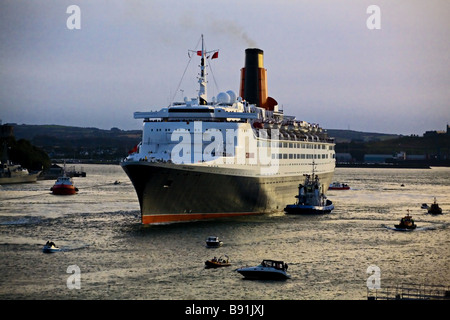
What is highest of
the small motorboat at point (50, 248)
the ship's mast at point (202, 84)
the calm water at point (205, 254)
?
the ship's mast at point (202, 84)

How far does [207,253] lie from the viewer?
43.9 m

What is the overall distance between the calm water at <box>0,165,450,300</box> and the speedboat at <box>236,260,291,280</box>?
1.64 ft

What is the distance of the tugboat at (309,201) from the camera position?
70000 mm

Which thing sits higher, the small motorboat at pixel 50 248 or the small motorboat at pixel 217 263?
the small motorboat at pixel 50 248

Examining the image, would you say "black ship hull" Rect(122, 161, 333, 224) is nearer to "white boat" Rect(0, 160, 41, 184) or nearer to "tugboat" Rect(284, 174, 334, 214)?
"tugboat" Rect(284, 174, 334, 214)

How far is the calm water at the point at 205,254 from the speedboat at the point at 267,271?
1.64 ft

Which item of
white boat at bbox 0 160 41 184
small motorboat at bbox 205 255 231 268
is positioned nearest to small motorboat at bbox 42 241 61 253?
small motorboat at bbox 205 255 231 268

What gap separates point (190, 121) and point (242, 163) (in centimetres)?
589

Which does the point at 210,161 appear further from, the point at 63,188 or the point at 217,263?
the point at 63,188

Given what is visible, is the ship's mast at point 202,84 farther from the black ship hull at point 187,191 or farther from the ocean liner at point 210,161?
the black ship hull at point 187,191

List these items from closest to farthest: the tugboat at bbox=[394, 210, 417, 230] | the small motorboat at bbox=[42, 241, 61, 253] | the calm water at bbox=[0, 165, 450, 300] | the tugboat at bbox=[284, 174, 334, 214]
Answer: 1. the calm water at bbox=[0, 165, 450, 300]
2. the small motorboat at bbox=[42, 241, 61, 253]
3. the tugboat at bbox=[394, 210, 417, 230]
4. the tugboat at bbox=[284, 174, 334, 214]

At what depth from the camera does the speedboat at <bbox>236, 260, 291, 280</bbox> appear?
123 ft

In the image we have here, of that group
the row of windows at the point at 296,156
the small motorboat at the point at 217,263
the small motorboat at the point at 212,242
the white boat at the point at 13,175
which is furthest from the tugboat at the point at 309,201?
the white boat at the point at 13,175

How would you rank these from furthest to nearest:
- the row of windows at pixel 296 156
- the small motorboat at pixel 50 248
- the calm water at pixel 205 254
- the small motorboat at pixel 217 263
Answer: the row of windows at pixel 296 156 < the small motorboat at pixel 50 248 < the small motorboat at pixel 217 263 < the calm water at pixel 205 254
